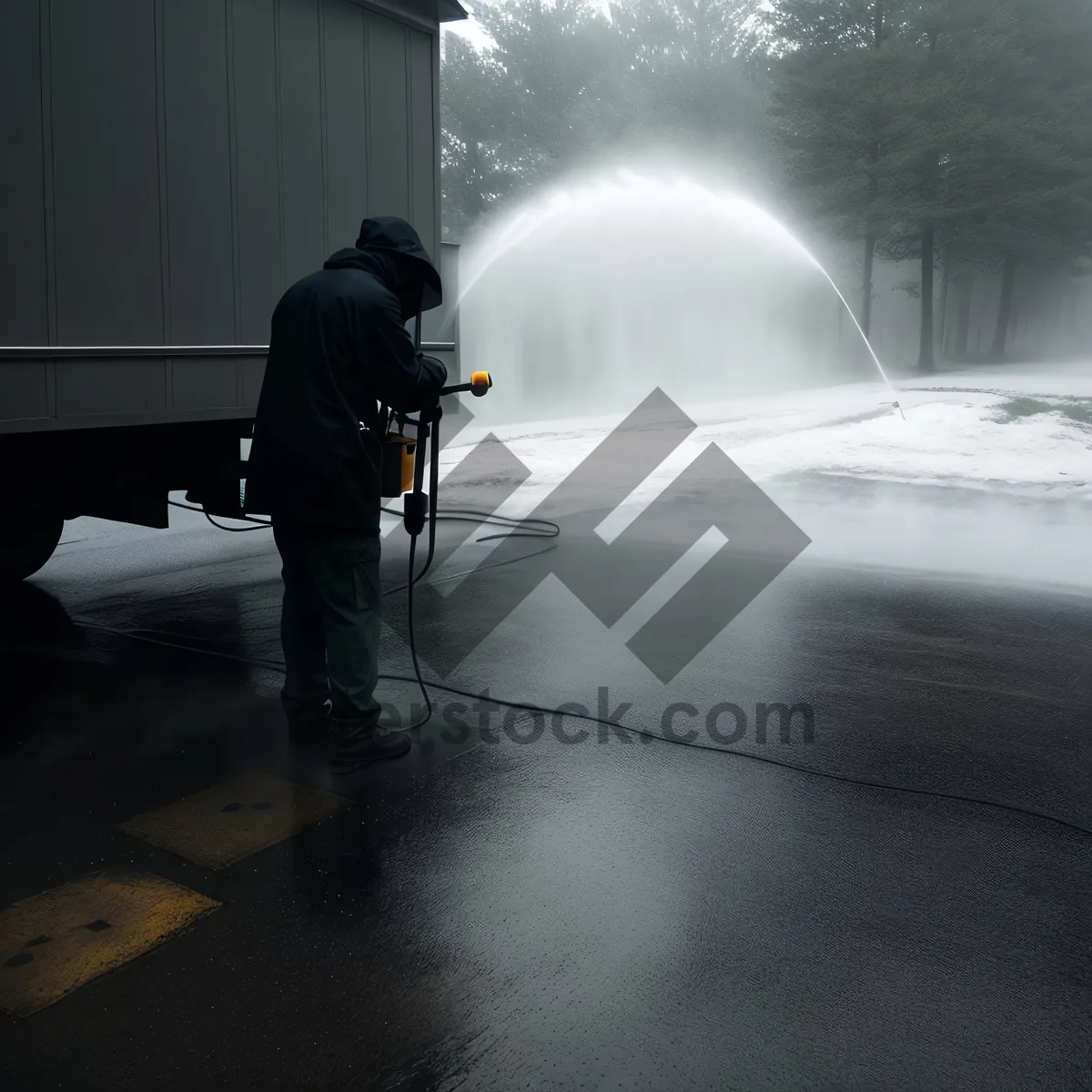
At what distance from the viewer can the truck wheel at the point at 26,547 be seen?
6.83 m

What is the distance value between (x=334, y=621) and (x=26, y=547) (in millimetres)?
3613

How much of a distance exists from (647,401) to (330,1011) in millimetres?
24434

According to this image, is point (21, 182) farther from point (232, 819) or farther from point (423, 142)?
point (423, 142)

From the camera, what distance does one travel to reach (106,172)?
5.16 meters

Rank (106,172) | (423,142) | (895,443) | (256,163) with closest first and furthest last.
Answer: (106,172), (256,163), (423,142), (895,443)

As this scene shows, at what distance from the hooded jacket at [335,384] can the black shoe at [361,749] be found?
775 mm

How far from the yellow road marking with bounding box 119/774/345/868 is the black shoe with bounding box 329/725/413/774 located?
0.71 ft

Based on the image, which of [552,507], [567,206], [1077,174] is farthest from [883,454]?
[1077,174]

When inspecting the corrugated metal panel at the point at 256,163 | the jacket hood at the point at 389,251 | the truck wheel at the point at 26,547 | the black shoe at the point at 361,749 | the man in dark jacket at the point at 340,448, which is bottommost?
the black shoe at the point at 361,749

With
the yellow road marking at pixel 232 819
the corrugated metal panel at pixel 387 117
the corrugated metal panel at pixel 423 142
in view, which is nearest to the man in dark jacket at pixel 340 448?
the yellow road marking at pixel 232 819

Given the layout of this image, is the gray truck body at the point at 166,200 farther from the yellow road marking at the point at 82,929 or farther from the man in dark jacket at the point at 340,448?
the yellow road marking at the point at 82,929

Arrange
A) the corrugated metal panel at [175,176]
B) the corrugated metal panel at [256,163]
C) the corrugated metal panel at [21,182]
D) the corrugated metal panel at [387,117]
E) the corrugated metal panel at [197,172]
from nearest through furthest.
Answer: the corrugated metal panel at [21,182] → the corrugated metal panel at [175,176] → the corrugated metal panel at [197,172] → the corrugated metal panel at [256,163] → the corrugated metal panel at [387,117]

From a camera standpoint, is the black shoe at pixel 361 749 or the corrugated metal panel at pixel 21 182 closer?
the black shoe at pixel 361 749

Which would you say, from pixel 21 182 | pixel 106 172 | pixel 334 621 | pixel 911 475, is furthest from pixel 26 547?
pixel 911 475
